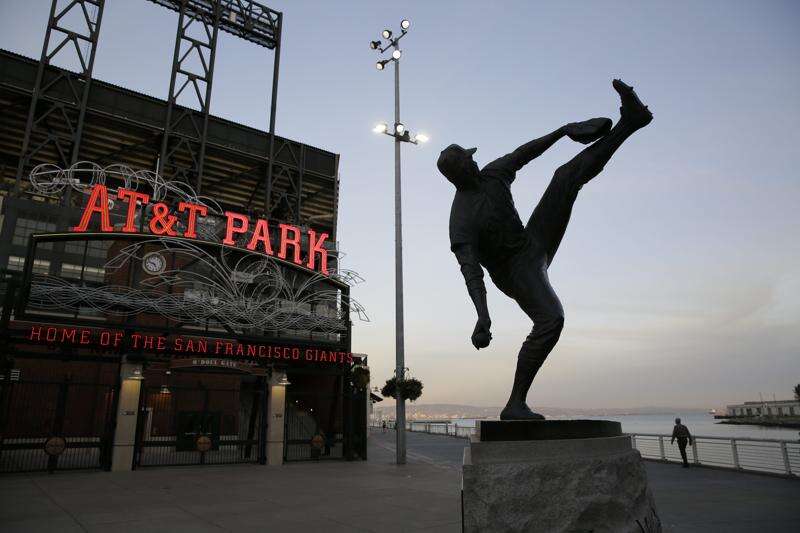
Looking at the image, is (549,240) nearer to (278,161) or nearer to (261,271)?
(261,271)

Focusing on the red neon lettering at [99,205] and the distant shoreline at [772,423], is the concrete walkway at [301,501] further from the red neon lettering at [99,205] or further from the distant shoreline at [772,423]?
the distant shoreline at [772,423]

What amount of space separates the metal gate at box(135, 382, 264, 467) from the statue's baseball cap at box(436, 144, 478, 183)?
1300 cm

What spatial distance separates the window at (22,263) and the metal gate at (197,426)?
10734 millimetres

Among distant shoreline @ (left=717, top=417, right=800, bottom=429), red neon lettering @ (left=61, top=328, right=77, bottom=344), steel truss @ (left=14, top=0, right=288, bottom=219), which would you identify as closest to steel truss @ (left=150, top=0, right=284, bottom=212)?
steel truss @ (left=14, top=0, right=288, bottom=219)

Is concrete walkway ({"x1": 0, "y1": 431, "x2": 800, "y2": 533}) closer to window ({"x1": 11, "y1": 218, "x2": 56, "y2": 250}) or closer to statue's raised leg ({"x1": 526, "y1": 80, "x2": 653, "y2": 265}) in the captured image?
statue's raised leg ({"x1": 526, "y1": 80, "x2": 653, "y2": 265})

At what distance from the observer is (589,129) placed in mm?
4879

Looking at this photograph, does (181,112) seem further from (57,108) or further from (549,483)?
(549,483)

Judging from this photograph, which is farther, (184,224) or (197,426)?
(197,426)

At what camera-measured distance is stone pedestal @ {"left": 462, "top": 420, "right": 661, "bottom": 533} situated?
396 centimetres

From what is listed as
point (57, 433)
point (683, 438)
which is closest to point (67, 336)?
point (57, 433)

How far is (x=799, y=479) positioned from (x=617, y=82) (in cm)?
1162

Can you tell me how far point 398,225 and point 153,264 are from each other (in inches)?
365

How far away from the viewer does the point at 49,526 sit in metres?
6.93

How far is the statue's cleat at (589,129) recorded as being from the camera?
4875 millimetres
